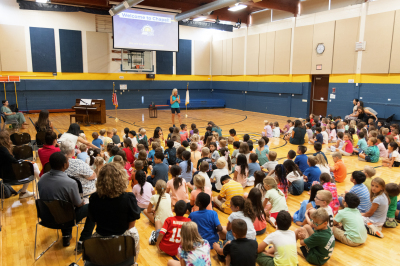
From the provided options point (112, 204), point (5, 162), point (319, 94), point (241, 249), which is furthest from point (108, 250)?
point (319, 94)

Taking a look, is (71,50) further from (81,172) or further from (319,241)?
(319,241)

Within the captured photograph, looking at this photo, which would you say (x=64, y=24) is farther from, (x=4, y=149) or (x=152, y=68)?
(x=4, y=149)

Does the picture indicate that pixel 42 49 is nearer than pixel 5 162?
No

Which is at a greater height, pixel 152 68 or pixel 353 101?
pixel 152 68

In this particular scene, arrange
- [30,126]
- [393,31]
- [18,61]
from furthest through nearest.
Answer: [18,61]
[30,126]
[393,31]

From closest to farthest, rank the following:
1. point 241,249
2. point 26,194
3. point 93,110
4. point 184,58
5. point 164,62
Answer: point 241,249 → point 26,194 → point 93,110 → point 164,62 → point 184,58

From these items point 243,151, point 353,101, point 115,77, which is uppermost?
point 115,77

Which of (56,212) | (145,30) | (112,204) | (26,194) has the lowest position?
(26,194)

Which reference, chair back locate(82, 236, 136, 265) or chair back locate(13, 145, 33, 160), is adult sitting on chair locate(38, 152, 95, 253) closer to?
chair back locate(82, 236, 136, 265)

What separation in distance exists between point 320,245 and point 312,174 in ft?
7.05

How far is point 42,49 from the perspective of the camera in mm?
15617

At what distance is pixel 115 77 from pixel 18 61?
526 centimetres

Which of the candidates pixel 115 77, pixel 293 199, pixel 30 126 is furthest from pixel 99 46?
pixel 293 199

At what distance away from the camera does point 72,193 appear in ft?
10.3
